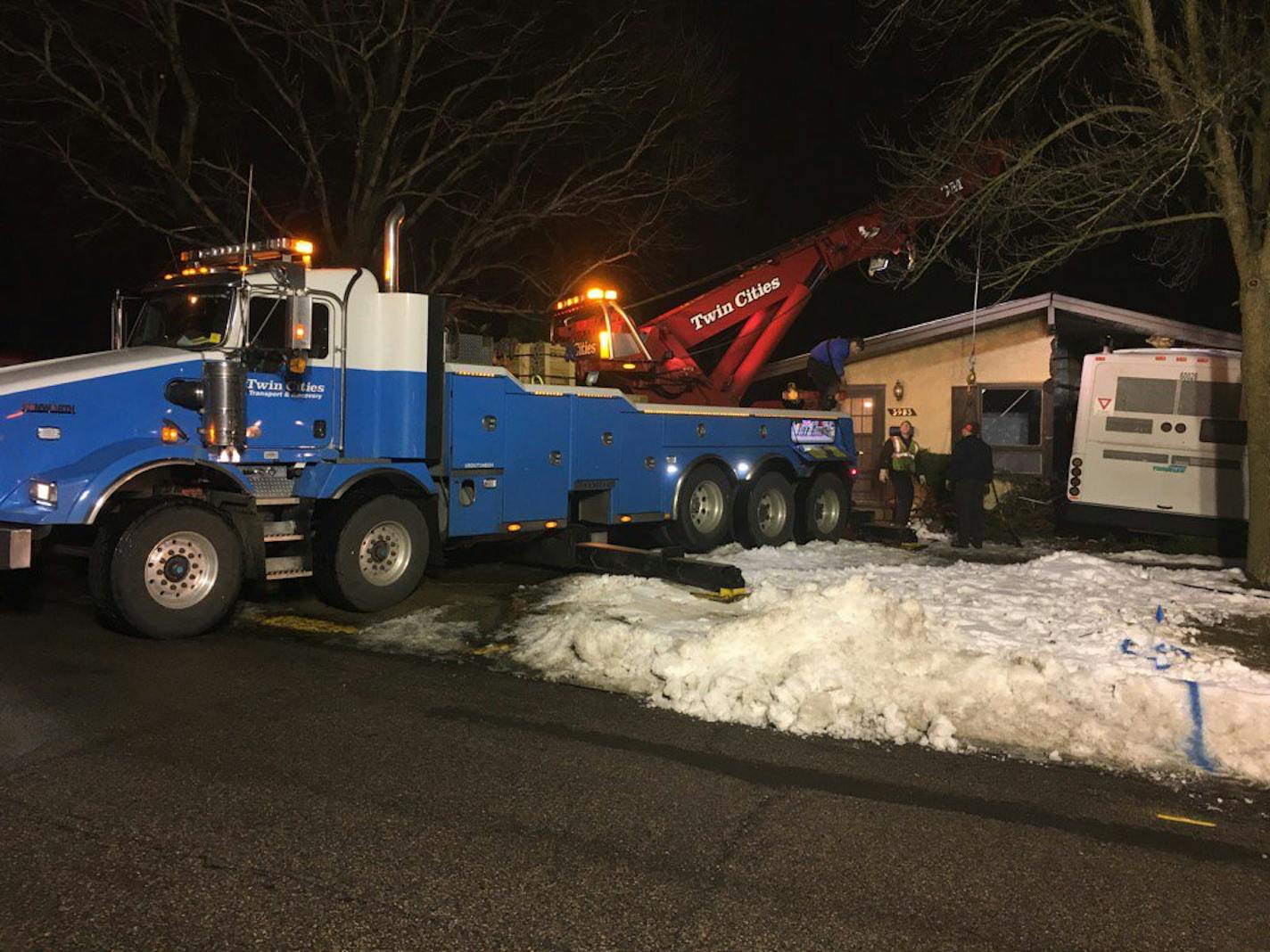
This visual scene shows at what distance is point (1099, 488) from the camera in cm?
1359

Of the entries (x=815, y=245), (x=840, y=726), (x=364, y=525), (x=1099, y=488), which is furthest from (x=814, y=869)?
(x=815, y=245)

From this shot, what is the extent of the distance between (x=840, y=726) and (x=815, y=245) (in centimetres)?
1058

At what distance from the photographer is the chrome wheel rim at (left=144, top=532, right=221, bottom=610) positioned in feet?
25.1

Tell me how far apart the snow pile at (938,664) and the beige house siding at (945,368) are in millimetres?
7229

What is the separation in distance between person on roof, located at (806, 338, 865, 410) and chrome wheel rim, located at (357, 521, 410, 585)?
8.33m

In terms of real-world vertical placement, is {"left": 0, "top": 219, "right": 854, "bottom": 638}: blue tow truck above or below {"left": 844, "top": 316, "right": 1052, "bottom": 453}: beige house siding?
below

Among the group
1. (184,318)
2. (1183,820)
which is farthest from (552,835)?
(184,318)

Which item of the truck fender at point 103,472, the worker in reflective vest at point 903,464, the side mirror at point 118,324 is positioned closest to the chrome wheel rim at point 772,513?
the worker in reflective vest at point 903,464

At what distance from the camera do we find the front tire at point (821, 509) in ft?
46.2

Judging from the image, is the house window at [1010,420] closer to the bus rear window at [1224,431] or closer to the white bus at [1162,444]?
the white bus at [1162,444]

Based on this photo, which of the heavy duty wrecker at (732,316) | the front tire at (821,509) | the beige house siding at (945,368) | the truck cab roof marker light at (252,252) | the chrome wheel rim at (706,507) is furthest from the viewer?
the beige house siding at (945,368)

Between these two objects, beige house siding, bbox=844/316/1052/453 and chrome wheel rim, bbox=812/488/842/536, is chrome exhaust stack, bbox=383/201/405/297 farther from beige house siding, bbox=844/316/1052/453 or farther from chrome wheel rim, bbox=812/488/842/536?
beige house siding, bbox=844/316/1052/453

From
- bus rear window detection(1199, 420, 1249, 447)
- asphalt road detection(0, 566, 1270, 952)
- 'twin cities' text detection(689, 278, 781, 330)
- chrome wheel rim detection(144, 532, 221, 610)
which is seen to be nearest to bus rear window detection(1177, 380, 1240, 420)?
bus rear window detection(1199, 420, 1249, 447)

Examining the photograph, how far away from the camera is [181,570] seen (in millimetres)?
7781
